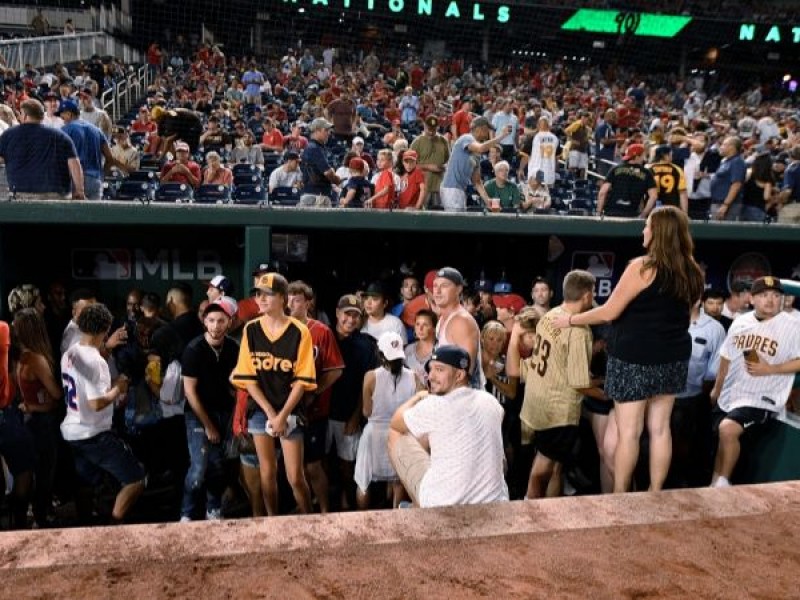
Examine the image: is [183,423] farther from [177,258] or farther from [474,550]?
[474,550]

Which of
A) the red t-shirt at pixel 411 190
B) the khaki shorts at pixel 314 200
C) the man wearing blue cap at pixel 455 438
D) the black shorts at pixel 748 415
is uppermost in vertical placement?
the red t-shirt at pixel 411 190

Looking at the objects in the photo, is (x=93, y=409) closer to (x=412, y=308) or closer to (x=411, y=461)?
(x=411, y=461)

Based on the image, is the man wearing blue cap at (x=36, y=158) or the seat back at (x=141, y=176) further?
the seat back at (x=141, y=176)

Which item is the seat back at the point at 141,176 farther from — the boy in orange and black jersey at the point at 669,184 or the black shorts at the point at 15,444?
the boy in orange and black jersey at the point at 669,184

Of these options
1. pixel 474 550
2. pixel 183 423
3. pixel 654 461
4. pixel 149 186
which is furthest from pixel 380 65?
pixel 474 550

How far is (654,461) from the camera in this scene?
3738 millimetres

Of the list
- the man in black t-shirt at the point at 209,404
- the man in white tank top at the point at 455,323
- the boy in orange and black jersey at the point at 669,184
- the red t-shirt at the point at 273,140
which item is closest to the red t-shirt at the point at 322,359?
the man in black t-shirt at the point at 209,404

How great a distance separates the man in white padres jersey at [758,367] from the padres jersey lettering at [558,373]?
961mm

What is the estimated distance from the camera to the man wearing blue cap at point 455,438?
294cm

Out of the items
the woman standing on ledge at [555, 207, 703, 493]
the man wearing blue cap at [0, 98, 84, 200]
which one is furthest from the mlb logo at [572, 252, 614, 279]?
the man wearing blue cap at [0, 98, 84, 200]

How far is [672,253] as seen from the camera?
3408 millimetres

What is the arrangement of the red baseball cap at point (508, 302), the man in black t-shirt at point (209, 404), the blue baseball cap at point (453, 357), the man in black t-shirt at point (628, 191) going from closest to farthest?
the blue baseball cap at point (453, 357)
the man in black t-shirt at point (209, 404)
the red baseball cap at point (508, 302)
the man in black t-shirt at point (628, 191)

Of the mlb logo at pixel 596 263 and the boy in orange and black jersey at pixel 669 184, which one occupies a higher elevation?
the boy in orange and black jersey at pixel 669 184

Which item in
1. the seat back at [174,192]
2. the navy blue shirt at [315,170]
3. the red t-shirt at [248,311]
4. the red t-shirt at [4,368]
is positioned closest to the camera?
the red t-shirt at [4,368]
